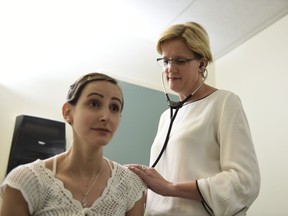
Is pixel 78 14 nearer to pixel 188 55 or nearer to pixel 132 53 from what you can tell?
pixel 132 53

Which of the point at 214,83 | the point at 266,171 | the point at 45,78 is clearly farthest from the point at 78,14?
the point at 266,171

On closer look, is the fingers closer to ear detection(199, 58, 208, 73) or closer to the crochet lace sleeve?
the crochet lace sleeve

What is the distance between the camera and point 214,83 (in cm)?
310

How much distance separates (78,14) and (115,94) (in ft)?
5.81

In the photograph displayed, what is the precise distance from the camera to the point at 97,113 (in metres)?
0.96

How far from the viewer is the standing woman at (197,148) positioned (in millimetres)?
1021

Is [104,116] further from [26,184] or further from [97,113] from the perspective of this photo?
[26,184]

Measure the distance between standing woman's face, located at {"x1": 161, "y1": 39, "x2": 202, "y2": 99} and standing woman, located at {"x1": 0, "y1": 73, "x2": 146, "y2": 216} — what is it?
1.13 feet

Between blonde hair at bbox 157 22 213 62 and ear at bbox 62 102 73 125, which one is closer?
ear at bbox 62 102 73 125

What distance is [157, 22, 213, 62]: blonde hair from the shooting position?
126 cm

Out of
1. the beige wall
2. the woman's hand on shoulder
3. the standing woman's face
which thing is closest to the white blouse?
the standing woman's face

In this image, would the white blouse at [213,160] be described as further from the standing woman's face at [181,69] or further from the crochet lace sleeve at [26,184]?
the crochet lace sleeve at [26,184]

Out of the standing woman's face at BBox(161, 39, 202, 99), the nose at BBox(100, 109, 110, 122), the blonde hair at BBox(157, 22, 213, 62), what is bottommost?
the nose at BBox(100, 109, 110, 122)

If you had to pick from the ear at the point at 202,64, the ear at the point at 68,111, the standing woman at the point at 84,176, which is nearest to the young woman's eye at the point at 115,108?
the standing woman at the point at 84,176
